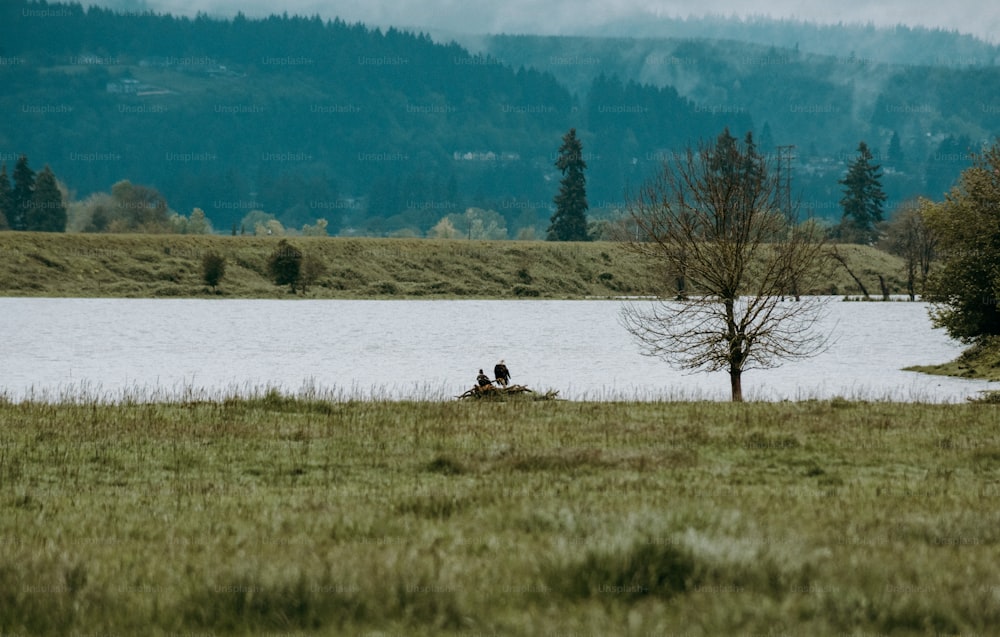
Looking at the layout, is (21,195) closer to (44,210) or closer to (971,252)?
(44,210)

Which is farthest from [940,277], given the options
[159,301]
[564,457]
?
[159,301]

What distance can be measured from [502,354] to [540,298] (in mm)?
94380

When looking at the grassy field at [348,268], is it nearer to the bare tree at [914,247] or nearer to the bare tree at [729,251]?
the bare tree at [914,247]

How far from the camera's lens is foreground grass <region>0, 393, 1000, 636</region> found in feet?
27.3

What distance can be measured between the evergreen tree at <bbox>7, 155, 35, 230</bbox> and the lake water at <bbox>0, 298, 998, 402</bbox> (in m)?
93.2

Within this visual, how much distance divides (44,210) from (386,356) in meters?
154

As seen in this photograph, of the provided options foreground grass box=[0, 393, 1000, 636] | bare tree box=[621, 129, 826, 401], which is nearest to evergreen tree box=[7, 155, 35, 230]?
bare tree box=[621, 129, 826, 401]

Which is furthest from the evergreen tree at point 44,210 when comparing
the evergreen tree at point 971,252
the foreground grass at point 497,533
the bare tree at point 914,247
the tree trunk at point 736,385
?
the foreground grass at point 497,533

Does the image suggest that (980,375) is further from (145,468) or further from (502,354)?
(145,468)

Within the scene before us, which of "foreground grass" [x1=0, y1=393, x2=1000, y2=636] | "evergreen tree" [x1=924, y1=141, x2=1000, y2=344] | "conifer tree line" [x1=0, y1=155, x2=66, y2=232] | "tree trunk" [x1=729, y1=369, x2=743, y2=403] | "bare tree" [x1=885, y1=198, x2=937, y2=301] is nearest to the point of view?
"foreground grass" [x1=0, y1=393, x2=1000, y2=636]

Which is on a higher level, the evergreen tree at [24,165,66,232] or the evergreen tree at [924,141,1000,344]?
the evergreen tree at [24,165,66,232]

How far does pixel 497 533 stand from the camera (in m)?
10.8

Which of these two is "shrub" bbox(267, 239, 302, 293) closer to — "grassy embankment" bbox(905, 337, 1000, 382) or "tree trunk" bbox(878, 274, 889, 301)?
"tree trunk" bbox(878, 274, 889, 301)

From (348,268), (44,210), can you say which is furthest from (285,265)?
(44,210)
